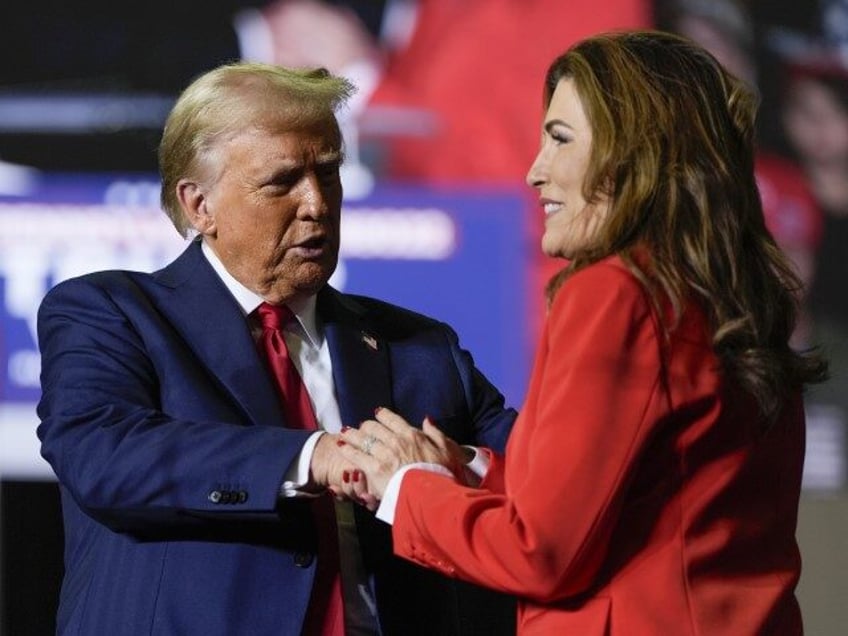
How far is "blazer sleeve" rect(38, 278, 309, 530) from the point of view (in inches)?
80.8

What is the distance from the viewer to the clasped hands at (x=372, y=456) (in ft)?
6.46

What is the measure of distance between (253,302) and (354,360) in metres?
0.15

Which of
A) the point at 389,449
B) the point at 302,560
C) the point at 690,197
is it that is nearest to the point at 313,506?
the point at 302,560

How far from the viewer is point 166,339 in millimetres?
2188

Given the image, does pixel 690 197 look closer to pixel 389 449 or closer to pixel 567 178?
pixel 567 178

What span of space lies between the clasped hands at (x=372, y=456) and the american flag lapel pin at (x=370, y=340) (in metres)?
0.27

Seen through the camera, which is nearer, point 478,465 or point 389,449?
point 389,449

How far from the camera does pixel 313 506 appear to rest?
2.16m

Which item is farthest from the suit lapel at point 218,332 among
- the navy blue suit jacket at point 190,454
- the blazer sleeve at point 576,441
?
the blazer sleeve at point 576,441

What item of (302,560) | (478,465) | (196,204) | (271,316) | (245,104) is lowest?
(302,560)

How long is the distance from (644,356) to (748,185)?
9.7 inches

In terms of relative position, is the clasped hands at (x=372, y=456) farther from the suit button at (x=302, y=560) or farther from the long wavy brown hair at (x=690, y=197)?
the long wavy brown hair at (x=690, y=197)

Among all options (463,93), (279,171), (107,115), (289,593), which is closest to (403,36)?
(463,93)

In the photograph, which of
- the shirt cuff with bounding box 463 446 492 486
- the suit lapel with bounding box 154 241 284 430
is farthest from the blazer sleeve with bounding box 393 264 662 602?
the suit lapel with bounding box 154 241 284 430
